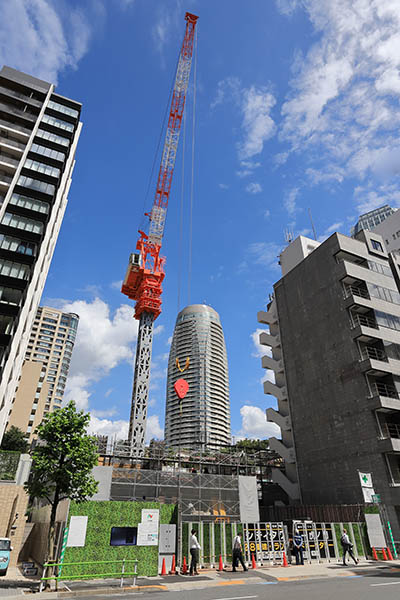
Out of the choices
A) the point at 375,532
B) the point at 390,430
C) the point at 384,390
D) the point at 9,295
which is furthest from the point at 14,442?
the point at 384,390

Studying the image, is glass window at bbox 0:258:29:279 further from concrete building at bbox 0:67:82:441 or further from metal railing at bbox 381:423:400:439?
metal railing at bbox 381:423:400:439

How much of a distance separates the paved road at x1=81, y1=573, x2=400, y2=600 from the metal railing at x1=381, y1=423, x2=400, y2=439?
1866 cm

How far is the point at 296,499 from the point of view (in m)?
40.8

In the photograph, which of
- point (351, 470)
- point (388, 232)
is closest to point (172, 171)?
point (388, 232)

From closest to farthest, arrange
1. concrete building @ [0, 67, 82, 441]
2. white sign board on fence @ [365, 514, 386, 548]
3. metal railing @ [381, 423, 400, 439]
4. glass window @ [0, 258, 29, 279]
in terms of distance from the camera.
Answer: white sign board on fence @ [365, 514, 386, 548], metal railing @ [381, 423, 400, 439], concrete building @ [0, 67, 82, 441], glass window @ [0, 258, 29, 279]

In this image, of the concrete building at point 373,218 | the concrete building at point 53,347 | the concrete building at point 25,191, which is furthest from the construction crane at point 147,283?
the concrete building at point 373,218

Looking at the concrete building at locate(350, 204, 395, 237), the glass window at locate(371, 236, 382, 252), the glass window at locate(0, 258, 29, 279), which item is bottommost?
the glass window at locate(0, 258, 29, 279)

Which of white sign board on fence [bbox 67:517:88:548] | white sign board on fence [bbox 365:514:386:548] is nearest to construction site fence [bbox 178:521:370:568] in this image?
white sign board on fence [bbox 365:514:386:548]

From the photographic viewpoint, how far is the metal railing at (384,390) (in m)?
34.1

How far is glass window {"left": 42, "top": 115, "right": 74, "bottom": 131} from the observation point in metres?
52.2

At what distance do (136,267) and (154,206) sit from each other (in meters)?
14.5

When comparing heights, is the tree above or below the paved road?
above

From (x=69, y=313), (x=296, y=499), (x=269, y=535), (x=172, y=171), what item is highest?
(x=69, y=313)

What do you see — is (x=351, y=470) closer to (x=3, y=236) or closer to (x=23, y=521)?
(x=23, y=521)
